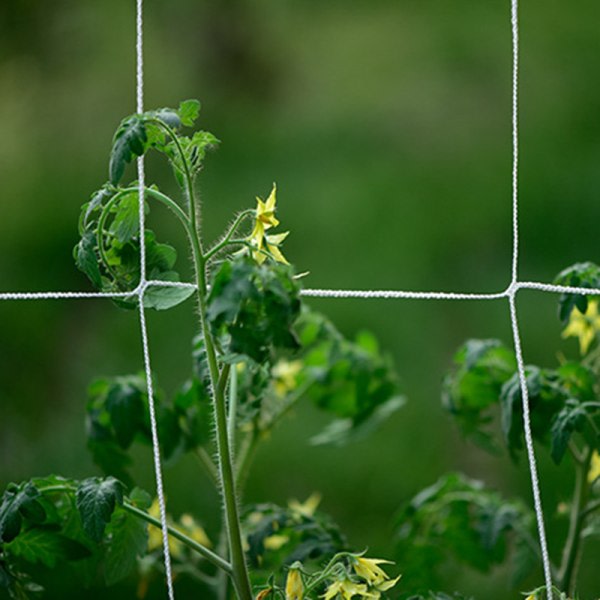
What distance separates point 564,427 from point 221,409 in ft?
0.85

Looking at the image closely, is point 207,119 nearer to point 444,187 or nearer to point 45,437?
point 444,187

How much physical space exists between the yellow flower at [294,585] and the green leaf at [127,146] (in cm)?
28

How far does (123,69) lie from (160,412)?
5.42ft

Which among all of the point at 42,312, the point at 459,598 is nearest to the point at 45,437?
the point at 42,312

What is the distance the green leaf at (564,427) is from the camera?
79 cm

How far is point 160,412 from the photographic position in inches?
39.1

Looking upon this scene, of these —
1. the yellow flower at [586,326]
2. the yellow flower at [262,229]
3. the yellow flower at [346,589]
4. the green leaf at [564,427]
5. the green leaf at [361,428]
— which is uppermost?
the yellow flower at [262,229]

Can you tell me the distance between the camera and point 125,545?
79 cm

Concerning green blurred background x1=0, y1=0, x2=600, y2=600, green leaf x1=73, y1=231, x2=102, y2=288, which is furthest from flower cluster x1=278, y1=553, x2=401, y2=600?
green blurred background x1=0, y1=0, x2=600, y2=600

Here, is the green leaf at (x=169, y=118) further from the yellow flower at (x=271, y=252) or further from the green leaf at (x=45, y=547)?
the green leaf at (x=45, y=547)

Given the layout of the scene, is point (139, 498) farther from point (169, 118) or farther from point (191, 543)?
point (169, 118)

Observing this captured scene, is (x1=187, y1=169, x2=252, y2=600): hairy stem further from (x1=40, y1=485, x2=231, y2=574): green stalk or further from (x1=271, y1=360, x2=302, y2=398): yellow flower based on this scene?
(x1=271, y1=360, x2=302, y2=398): yellow flower

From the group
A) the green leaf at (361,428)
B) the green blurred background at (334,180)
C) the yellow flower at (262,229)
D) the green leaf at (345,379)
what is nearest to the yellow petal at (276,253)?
the yellow flower at (262,229)

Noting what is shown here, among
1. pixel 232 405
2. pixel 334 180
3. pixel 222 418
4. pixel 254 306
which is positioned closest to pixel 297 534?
pixel 232 405
